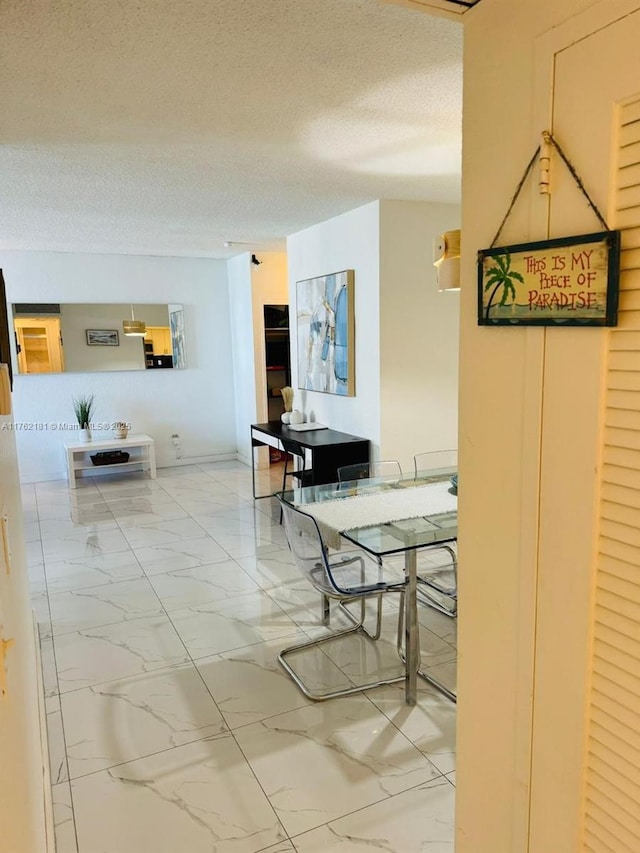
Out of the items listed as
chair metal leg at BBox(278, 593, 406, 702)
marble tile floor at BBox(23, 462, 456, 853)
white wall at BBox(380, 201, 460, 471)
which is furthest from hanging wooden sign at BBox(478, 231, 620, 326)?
white wall at BBox(380, 201, 460, 471)

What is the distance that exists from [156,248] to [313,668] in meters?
4.65

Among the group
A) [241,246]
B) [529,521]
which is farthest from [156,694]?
[241,246]

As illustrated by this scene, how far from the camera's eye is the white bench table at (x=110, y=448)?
19.0ft

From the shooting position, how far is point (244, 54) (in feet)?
6.04

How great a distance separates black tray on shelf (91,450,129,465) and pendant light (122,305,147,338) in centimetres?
131

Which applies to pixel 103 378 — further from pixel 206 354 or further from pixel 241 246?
pixel 241 246

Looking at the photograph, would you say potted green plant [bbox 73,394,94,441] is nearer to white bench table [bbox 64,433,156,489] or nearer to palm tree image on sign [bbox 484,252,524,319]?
white bench table [bbox 64,433,156,489]

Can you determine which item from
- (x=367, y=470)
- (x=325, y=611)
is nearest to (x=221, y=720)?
(x=325, y=611)

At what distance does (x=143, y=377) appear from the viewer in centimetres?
642

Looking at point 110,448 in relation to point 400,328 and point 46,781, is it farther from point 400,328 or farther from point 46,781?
point 46,781

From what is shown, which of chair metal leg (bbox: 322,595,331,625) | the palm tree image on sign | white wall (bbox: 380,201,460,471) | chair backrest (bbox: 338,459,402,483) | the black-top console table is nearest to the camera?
the palm tree image on sign

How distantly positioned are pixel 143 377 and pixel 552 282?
5993 mm

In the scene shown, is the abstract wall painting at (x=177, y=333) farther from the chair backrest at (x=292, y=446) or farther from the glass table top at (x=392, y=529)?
the glass table top at (x=392, y=529)

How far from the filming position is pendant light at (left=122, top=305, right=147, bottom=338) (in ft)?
20.4
